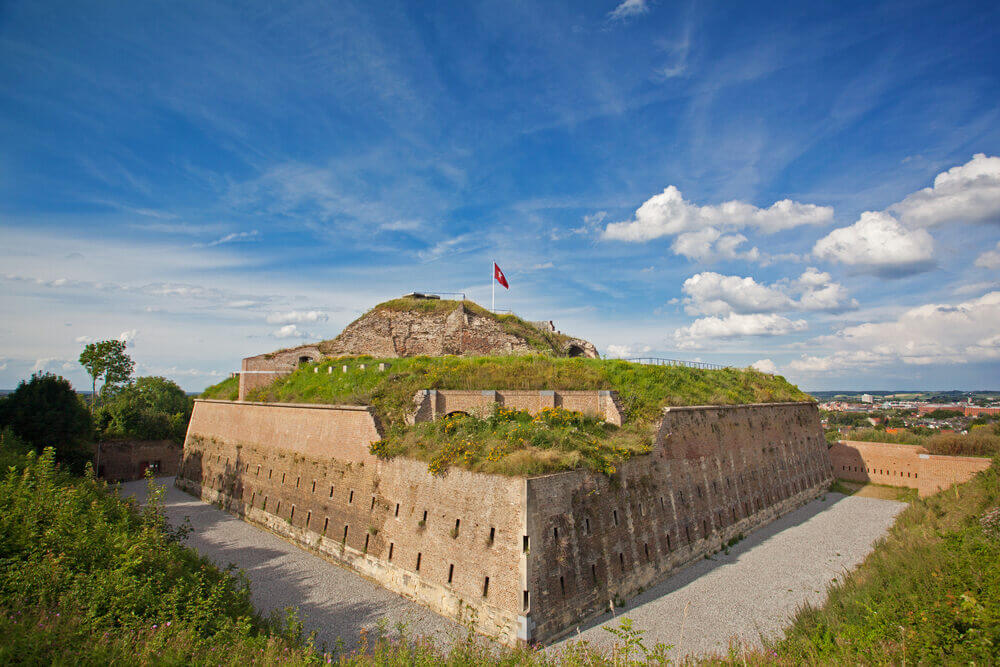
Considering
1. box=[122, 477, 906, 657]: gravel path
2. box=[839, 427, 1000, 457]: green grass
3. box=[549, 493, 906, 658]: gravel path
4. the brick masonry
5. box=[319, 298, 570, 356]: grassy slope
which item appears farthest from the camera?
box=[319, 298, 570, 356]: grassy slope

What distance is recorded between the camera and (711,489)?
60.2ft

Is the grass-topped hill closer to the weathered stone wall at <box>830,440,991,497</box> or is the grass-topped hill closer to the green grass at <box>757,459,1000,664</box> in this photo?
the green grass at <box>757,459,1000,664</box>

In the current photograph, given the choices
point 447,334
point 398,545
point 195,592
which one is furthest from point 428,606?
point 447,334

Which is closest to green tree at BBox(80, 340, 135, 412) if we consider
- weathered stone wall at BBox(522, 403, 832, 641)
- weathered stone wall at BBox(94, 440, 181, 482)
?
weathered stone wall at BBox(94, 440, 181, 482)

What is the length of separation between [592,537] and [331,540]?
30.7ft

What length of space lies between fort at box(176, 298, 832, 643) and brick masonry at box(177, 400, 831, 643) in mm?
53

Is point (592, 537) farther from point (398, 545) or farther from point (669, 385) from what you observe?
point (669, 385)

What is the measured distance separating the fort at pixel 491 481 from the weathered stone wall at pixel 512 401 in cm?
5

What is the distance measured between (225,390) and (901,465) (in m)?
40.9

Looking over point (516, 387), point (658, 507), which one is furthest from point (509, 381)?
point (658, 507)

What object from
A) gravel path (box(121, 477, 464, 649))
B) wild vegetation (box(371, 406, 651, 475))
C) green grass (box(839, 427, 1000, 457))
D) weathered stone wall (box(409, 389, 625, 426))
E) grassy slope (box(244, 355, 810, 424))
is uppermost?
grassy slope (box(244, 355, 810, 424))

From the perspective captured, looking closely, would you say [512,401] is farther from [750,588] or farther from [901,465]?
[901,465]

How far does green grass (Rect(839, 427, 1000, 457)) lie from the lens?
2622 cm

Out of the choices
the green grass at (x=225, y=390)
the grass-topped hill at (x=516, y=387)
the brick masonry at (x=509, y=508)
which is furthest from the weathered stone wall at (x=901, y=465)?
the green grass at (x=225, y=390)
